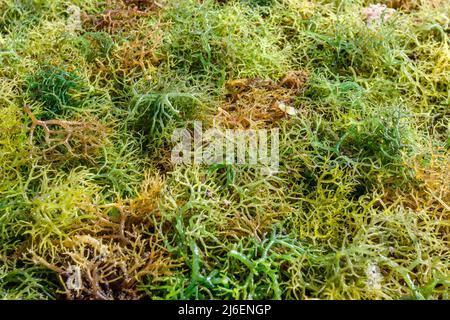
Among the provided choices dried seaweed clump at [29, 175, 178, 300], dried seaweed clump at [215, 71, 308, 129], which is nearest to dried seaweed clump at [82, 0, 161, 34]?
dried seaweed clump at [215, 71, 308, 129]

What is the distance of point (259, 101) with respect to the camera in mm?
1844

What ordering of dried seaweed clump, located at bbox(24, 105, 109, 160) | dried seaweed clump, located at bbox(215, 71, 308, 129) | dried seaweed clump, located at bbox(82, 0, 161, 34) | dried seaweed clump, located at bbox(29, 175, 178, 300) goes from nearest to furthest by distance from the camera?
dried seaweed clump, located at bbox(29, 175, 178, 300)
dried seaweed clump, located at bbox(24, 105, 109, 160)
dried seaweed clump, located at bbox(215, 71, 308, 129)
dried seaweed clump, located at bbox(82, 0, 161, 34)

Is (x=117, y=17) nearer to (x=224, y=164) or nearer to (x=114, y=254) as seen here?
(x=224, y=164)

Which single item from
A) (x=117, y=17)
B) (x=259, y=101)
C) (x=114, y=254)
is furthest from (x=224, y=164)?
(x=117, y=17)

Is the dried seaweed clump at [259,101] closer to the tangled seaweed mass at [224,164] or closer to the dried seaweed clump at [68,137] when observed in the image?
the tangled seaweed mass at [224,164]

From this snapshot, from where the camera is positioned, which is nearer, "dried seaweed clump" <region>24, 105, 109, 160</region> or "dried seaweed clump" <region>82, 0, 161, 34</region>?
"dried seaweed clump" <region>24, 105, 109, 160</region>

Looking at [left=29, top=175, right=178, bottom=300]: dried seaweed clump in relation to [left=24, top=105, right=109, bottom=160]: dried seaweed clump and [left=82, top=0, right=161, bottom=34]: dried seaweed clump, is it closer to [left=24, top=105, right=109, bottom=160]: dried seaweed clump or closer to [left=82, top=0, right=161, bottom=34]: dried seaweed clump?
[left=24, top=105, right=109, bottom=160]: dried seaweed clump

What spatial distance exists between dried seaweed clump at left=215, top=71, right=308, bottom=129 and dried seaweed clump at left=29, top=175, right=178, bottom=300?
0.39m

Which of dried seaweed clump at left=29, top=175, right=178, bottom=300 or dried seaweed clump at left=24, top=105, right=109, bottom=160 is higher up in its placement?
dried seaweed clump at left=24, top=105, right=109, bottom=160

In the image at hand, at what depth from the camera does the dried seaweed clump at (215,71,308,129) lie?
176cm

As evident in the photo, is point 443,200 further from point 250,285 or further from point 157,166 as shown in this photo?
point 157,166

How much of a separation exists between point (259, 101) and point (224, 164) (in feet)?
1.10

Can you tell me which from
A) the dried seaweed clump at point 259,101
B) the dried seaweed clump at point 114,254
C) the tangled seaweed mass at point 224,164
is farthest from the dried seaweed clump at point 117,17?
the dried seaweed clump at point 114,254

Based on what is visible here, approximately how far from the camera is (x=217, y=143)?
66.2 inches
